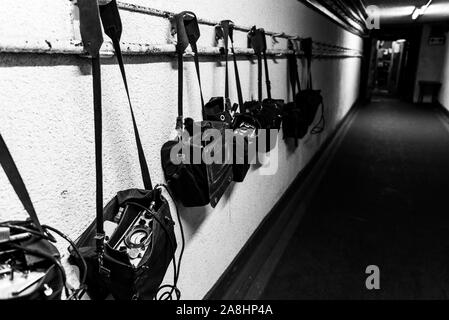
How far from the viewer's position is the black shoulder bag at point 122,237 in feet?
2.55

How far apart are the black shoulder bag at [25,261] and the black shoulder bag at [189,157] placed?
1.80 feet

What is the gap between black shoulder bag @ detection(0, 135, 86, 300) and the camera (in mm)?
521

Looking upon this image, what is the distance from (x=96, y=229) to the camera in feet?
2.71

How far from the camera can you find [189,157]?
1079mm

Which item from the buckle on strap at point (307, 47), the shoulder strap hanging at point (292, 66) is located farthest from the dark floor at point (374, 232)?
the buckle on strap at point (307, 47)

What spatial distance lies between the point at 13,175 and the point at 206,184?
0.62 m

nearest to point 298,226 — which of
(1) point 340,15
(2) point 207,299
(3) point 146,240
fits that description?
(2) point 207,299

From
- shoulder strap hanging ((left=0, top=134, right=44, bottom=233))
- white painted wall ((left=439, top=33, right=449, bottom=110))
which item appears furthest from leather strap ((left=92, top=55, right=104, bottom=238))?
white painted wall ((left=439, top=33, right=449, bottom=110))

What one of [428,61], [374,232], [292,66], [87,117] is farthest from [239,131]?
[428,61]

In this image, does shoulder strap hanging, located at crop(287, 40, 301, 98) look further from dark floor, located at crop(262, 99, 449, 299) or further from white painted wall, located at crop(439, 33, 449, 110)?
white painted wall, located at crop(439, 33, 449, 110)

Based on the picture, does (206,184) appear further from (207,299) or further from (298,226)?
(298,226)

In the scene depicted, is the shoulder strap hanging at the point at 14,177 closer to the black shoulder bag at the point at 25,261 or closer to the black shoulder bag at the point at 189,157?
the black shoulder bag at the point at 25,261

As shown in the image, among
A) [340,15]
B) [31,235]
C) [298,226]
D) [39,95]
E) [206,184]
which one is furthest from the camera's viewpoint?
[340,15]

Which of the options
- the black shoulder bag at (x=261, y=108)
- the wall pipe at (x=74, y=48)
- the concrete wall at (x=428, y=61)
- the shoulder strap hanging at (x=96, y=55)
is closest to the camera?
the wall pipe at (x=74, y=48)
